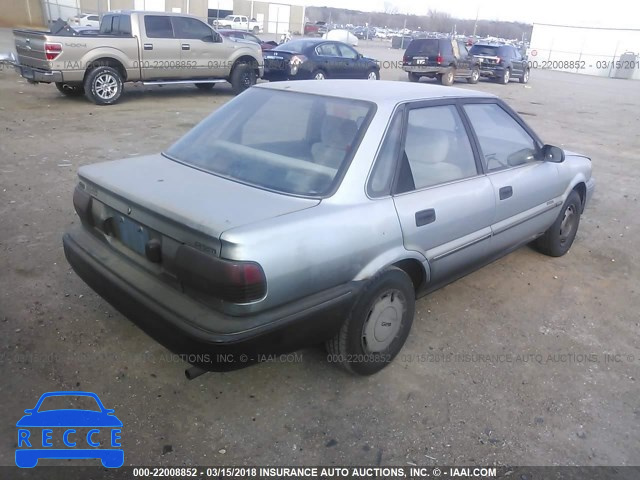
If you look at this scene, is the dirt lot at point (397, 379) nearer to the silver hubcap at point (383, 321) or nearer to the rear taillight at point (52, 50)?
the silver hubcap at point (383, 321)

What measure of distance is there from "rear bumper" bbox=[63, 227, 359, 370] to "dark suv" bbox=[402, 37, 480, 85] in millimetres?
18605

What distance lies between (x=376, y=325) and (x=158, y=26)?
10.6 m

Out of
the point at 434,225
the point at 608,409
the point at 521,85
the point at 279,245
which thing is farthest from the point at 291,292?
the point at 521,85

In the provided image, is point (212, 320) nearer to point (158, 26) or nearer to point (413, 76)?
point (158, 26)

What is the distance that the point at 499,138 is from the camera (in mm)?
3852

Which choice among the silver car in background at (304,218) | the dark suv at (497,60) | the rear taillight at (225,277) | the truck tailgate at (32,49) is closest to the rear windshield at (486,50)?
the dark suv at (497,60)

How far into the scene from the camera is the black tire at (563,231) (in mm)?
4652

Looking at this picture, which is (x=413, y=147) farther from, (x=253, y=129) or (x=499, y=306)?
(x=499, y=306)

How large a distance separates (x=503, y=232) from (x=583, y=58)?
4525cm

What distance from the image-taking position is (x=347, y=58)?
1540 cm

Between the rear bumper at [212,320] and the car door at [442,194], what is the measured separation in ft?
2.08

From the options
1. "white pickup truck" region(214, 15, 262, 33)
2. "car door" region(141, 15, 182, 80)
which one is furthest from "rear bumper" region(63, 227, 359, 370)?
"white pickup truck" region(214, 15, 262, 33)

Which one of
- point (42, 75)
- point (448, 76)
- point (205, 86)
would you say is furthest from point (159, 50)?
point (448, 76)

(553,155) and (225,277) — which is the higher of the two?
(553,155)
